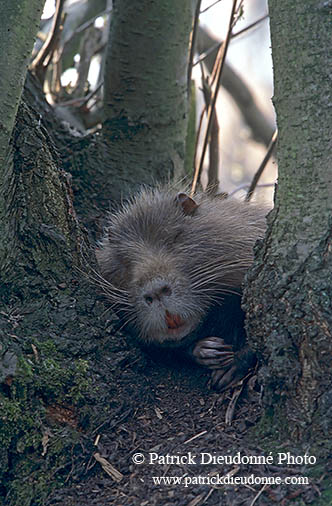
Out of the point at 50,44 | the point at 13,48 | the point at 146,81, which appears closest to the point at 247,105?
the point at 50,44

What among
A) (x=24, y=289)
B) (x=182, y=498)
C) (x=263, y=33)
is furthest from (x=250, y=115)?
(x=263, y=33)

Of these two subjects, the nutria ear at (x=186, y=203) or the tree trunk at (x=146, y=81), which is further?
the tree trunk at (x=146, y=81)

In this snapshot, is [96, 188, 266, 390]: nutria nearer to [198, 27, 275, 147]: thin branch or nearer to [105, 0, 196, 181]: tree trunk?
[105, 0, 196, 181]: tree trunk

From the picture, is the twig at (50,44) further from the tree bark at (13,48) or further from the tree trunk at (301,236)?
the tree trunk at (301,236)

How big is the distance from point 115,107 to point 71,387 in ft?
5.55

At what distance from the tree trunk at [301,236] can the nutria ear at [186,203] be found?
1.11 meters

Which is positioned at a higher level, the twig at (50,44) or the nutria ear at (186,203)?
the twig at (50,44)

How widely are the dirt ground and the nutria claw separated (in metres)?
0.07

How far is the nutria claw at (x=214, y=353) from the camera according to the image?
2.48 meters

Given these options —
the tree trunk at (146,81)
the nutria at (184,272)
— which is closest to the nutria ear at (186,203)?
the nutria at (184,272)

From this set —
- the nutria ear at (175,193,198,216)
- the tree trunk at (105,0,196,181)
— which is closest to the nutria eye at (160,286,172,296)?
the nutria ear at (175,193,198,216)

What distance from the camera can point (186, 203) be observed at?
2998mm

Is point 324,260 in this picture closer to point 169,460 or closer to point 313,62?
point 313,62

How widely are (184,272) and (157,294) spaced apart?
183 millimetres
